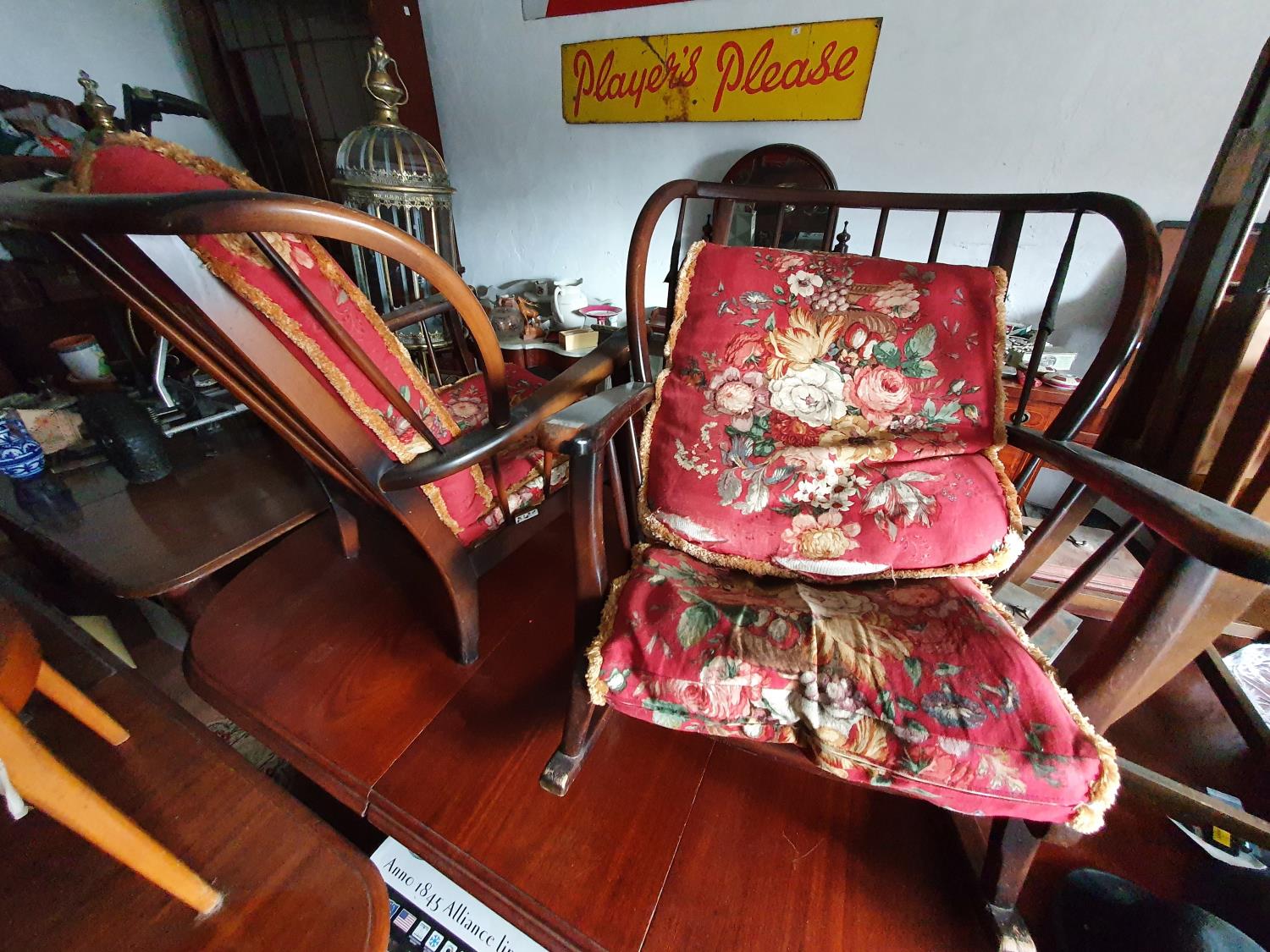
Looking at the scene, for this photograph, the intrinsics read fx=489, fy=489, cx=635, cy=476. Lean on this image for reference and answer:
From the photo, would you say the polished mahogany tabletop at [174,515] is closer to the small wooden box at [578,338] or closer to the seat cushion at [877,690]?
the seat cushion at [877,690]

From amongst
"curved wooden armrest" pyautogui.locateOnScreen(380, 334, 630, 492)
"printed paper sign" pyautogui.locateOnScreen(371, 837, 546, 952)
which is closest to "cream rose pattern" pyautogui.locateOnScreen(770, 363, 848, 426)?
"curved wooden armrest" pyautogui.locateOnScreen(380, 334, 630, 492)

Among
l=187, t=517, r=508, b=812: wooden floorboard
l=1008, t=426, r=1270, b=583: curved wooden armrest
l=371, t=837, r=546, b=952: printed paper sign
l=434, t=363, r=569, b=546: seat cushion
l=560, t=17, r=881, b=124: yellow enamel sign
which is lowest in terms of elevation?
l=371, t=837, r=546, b=952: printed paper sign

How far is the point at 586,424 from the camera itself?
0.59 m

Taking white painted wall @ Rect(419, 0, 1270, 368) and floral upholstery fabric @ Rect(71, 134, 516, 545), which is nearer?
floral upholstery fabric @ Rect(71, 134, 516, 545)

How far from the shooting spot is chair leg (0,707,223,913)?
1.46ft

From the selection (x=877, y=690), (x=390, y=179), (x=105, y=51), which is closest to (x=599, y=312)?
(x=390, y=179)

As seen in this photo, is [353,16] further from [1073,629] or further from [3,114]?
[1073,629]

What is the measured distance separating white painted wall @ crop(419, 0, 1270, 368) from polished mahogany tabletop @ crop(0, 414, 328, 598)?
62.1 inches

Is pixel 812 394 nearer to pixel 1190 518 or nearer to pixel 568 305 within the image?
pixel 1190 518

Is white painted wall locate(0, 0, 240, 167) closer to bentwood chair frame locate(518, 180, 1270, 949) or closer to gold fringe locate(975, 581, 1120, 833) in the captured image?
bentwood chair frame locate(518, 180, 1270, 949)

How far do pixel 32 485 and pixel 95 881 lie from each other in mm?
951

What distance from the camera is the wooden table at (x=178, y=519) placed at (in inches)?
36.0

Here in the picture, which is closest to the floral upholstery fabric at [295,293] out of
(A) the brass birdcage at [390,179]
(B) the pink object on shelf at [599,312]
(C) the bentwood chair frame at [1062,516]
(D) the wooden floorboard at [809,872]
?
(C) the bentwood chair frame at [1062,516]

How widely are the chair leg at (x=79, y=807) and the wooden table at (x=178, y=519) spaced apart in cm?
49
